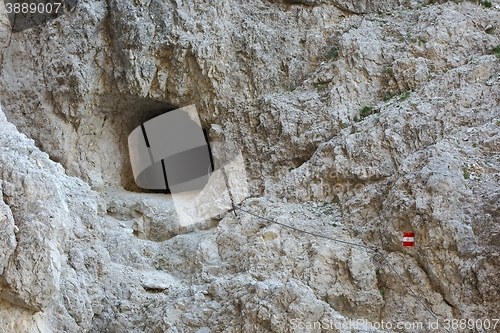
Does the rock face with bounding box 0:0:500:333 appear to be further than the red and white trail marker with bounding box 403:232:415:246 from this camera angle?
No

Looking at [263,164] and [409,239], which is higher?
[263,164]

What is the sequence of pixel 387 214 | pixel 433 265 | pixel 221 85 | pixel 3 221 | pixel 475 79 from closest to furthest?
pixel 3 221 → pixel 433 265 → pixel 387 214 → pixel 475 79 → pixel 221 85

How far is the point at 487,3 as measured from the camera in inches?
508

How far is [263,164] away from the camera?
41.1 ft

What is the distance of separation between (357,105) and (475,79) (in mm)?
2397

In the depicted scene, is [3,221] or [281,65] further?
[281,65]

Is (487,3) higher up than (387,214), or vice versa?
(487,3)

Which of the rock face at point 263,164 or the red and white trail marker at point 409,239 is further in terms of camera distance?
the red and white trail marker at point 409,239

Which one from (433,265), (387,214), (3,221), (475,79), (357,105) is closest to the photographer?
(3,221)

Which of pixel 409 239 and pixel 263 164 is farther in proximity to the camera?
pixel 263 164

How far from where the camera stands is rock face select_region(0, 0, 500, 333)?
8328 millimetres

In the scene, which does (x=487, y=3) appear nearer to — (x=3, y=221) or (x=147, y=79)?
(x=147, y=79)

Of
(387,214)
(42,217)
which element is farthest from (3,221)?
(387,214)

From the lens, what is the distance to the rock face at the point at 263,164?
8328 mm
